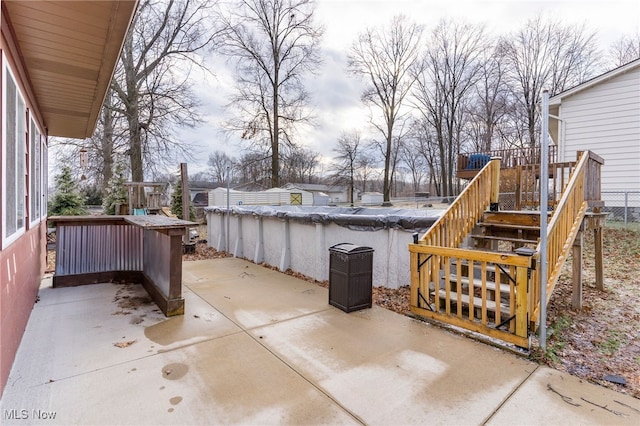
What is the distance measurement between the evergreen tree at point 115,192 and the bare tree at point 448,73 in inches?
782

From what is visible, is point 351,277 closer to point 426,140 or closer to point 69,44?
point 69,44

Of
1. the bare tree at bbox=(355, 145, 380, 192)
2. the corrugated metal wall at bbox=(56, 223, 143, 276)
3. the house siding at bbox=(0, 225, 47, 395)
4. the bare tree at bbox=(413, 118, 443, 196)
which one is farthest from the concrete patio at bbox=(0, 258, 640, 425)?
the bare tree at bbox=(355, 145, 380, 192)

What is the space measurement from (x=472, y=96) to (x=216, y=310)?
26395 millimetres

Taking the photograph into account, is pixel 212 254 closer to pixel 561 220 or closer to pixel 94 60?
pixel 94 60

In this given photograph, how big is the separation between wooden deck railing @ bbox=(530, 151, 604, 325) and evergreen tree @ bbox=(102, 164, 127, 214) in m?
13.0

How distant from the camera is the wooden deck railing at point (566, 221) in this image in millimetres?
3438

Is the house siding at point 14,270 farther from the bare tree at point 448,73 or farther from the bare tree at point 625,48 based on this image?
the bare tree at point 625,48

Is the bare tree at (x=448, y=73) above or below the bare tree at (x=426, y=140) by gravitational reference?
above

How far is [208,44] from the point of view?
14.9 meters

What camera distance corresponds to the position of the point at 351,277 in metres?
4.30

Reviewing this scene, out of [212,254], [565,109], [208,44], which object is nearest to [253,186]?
[208,44]

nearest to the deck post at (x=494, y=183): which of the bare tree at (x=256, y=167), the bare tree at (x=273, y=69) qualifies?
the bare tree at (x=273, y=69)

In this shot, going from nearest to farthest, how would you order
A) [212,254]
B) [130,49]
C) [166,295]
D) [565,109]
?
[166,295] → [212,254] → [565,109] → [130,49]

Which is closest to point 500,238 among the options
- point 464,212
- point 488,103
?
point 464,212
